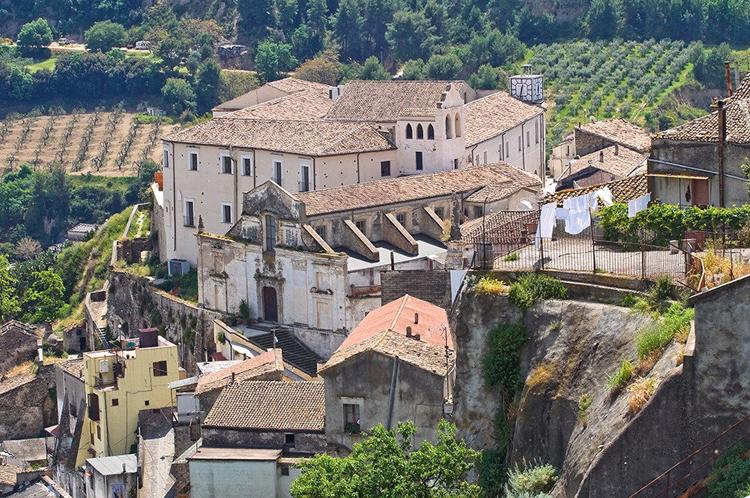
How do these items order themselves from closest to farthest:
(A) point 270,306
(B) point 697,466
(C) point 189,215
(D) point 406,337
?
(B) point 697,466 < (D) point 406,337 < (A) point 270,306 < (C) point 189,215

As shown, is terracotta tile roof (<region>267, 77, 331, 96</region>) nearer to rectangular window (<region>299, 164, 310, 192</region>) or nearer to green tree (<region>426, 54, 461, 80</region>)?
rectangular window (<region>299, 164, 310, 192</region>)

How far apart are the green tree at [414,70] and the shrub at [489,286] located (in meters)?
96.3

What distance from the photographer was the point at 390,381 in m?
42.6

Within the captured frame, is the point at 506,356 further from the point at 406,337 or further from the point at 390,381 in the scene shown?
the point at 406,337

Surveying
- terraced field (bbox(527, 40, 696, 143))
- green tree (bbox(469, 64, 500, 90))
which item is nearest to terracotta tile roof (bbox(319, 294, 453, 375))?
terraced field (bbox(527, 40, 696, 143))

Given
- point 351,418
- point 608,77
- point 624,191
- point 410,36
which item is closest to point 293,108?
point 351,418

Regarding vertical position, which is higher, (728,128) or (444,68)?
(728,128)

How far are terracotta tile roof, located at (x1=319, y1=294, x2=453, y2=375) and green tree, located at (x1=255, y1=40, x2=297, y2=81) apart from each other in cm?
8989

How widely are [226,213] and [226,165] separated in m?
2.14

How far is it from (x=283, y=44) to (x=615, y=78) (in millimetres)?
34023

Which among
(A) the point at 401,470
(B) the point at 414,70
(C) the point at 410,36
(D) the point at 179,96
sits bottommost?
(D) the point at 179,96

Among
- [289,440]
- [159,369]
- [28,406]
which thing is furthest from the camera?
[28,406]

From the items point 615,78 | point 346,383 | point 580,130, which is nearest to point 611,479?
point 346,383

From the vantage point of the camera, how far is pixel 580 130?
3716 inches
